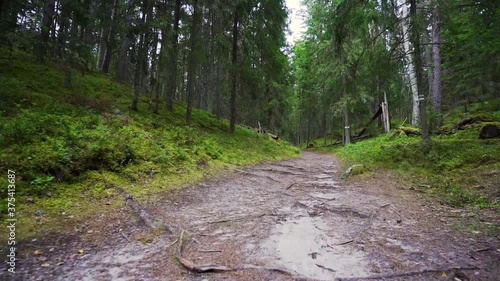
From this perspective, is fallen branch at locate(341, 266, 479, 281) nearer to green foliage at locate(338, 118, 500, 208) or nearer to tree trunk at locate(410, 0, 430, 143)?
green foliage at locate(338, 118, 500, 208)

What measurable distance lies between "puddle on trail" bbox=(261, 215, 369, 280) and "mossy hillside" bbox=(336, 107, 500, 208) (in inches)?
120

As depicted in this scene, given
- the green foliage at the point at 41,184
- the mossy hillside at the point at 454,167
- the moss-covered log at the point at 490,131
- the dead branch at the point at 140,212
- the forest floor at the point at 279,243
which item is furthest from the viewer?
the moss-covered log at the point at 490,131

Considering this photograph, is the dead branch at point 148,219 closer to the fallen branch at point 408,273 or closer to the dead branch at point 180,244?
the dead branch at point 180,244

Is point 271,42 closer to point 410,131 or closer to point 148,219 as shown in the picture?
point 410,131

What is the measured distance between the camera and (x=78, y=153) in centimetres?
527

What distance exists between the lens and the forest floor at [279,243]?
2.64 meters

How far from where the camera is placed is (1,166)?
430 cm

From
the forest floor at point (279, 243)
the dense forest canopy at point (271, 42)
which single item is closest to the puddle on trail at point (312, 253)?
the forest floor at point (279, 243)

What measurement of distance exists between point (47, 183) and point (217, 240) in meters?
3.22

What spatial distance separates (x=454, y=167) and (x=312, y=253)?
19.2ft

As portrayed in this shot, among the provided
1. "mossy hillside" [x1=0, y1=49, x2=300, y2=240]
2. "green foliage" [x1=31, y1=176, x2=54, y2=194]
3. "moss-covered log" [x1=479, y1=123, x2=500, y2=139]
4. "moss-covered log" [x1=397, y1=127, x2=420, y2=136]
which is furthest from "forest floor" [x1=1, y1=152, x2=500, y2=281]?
"moss-covered log" [x1=397, y1=127, x2=420, y2=136]

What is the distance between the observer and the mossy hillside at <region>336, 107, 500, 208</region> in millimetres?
5020

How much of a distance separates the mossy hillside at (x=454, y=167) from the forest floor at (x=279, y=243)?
0.56m

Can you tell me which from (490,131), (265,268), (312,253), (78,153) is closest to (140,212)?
(78,153)
